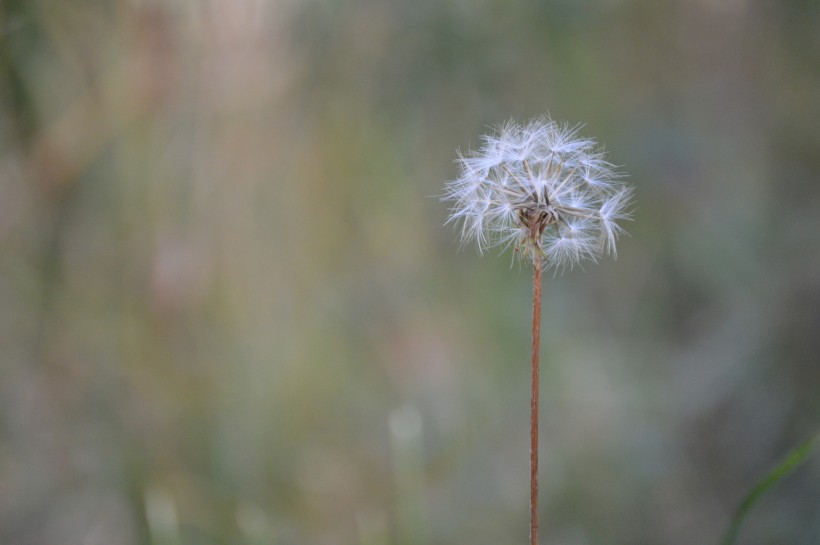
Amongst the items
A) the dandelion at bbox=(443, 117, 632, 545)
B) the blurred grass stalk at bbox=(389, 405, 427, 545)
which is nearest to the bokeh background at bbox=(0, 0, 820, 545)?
the blurred grass stalk at bbox=(389, 405, 427, 545)

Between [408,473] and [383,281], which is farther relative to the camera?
[383,281]

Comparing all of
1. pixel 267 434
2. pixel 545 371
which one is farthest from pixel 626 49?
pixel 267 434

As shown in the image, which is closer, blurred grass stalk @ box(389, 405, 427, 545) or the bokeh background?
blurred grass stalk @ box(389, 405, 427, 545)

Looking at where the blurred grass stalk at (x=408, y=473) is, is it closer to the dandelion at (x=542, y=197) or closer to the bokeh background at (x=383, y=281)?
the bokeh background at (x=383, y=281)

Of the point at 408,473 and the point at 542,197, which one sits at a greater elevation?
the point at 542,197

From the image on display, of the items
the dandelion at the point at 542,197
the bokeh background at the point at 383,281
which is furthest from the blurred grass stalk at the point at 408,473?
the dandelion at the point at 542,197

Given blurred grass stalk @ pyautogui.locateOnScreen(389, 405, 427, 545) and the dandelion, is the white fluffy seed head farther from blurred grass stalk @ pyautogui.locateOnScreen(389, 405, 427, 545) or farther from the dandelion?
blurred grass stalk @ pyautogui.locateOnScreen(389, 405, 427, 545)

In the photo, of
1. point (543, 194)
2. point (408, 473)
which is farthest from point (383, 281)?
point (543, 194)

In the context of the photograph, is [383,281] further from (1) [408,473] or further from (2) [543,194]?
(2) [543,194]

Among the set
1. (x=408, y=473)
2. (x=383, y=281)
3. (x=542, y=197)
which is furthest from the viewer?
(x=383, y=281)

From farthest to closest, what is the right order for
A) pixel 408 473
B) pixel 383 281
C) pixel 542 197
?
pixel 383 281 → pixel 408 473 → pixel 542 197
